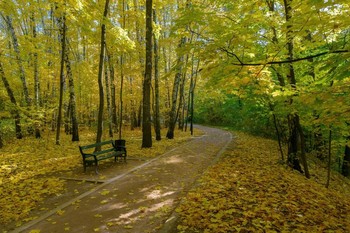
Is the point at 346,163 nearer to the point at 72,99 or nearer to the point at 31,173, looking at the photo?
the point at 31,173

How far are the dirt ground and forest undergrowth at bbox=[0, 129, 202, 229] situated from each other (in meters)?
0.40

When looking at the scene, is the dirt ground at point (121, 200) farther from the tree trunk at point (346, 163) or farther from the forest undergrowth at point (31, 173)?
the tree trunk at point (346, 163)

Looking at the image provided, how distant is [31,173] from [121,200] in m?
4.25

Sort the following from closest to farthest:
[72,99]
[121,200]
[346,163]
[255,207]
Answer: [255,207] → [121,200] → [72,99] → [346,163]

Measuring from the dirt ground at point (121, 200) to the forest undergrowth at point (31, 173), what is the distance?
0.40 metres

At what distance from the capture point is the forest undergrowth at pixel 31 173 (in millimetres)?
5244

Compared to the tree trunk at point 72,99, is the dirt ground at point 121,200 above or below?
below

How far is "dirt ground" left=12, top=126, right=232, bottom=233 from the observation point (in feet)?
14.4

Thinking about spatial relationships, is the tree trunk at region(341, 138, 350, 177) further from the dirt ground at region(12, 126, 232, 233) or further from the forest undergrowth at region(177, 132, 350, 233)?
the dirt ground at region(12, 126, 232, 233)

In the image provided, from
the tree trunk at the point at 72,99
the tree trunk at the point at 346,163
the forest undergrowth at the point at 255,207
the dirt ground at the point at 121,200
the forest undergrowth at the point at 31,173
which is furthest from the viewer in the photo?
the tree trunk at the point at 346,163

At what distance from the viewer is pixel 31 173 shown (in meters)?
7.70

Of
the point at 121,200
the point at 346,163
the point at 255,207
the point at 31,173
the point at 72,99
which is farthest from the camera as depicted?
the point at 346,163

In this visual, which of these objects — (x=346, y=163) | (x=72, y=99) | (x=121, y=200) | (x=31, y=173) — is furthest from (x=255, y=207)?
(x=346, y=163)

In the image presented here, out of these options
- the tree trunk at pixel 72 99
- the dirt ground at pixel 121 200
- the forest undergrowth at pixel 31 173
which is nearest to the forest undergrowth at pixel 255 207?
the dirt ground at pixel 121 200
